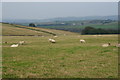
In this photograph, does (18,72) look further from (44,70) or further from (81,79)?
(81,79)

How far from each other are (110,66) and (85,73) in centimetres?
241

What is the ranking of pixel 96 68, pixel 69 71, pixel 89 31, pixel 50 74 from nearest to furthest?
pixel 50 74 → pixel 69 71 → pixel 96 68 → pixel 89 31

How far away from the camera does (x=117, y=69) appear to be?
36.1 feet

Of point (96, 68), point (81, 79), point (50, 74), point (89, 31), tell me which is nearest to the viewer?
point (81, 79)

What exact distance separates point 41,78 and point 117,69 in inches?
167

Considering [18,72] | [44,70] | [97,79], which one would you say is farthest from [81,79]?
[18,72]

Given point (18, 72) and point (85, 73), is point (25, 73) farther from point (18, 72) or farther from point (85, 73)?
→ point (85, 73)

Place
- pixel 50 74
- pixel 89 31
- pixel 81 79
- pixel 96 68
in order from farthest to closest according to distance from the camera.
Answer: pixel 89 31 → pixel 96 68 → pixel 50 74 → pixel 81 79

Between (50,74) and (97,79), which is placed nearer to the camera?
(97,79)

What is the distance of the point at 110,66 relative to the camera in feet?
39.0

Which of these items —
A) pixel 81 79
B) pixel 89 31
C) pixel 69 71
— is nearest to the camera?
pixel 81 79

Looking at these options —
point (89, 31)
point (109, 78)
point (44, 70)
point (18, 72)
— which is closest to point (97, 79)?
point (109, 78)

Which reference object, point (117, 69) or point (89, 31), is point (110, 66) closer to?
point (117, 69)

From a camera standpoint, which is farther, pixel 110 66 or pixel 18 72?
pixel 110 66
